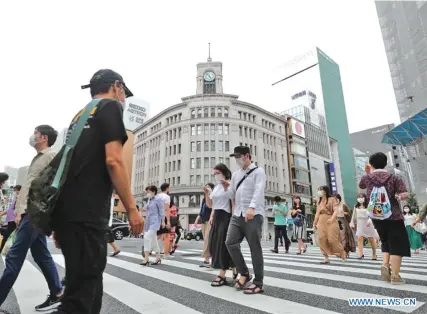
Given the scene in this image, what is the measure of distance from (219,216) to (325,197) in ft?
10.8

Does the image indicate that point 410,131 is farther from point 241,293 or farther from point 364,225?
point 241,293

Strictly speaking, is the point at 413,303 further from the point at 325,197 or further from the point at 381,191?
the point at 325,197

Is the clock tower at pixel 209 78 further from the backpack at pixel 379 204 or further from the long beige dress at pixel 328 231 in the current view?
the backpack at pixel 379 204

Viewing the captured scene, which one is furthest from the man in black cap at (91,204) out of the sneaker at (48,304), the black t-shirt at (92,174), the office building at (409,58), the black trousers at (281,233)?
the office building at (409,58)

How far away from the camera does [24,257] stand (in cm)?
267

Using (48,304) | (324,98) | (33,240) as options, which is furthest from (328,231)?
(324,98)

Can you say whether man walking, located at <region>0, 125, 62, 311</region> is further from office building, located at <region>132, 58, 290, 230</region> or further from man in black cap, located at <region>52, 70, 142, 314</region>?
office building, located at <region>132, 58, 290, 230</region>

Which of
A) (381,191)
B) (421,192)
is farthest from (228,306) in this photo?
(421,192)

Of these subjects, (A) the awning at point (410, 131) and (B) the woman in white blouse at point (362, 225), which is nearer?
(B) the woman in white blouse at point (362, 225)

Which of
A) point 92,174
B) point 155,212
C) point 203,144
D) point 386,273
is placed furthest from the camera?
point 203,144

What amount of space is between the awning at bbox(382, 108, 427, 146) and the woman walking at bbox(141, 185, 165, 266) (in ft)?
64.6

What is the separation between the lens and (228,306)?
2699 millimetres

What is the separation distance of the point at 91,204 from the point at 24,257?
1.74 m

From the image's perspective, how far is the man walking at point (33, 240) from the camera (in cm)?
253
